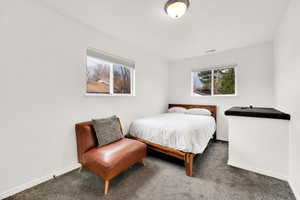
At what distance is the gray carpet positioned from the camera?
1.49m

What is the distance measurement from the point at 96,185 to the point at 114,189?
28 centimetres

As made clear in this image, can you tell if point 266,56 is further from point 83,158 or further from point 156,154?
point 83,158

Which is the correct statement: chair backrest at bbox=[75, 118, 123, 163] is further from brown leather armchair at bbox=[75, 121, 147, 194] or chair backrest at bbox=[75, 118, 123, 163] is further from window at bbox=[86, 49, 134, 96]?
window at bbox=[86, 49, 134, 96]

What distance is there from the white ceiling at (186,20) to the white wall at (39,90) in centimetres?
33

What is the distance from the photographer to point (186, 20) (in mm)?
2098

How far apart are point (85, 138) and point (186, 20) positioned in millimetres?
2503

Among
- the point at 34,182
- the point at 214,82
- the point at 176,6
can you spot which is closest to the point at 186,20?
the point at 176,6

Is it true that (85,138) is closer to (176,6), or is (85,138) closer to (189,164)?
(189,164)

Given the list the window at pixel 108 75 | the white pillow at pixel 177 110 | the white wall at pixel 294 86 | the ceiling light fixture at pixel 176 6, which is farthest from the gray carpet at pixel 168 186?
the ceiling light fixture at pixel 176 6

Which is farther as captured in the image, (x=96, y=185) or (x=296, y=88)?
(x=96, y=185)

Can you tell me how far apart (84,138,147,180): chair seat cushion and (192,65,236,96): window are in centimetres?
277

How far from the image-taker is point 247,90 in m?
3.18

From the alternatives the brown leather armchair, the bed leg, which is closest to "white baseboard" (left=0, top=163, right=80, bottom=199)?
the brown leather armchair

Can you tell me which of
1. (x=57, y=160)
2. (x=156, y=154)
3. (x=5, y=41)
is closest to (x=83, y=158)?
(x=57, y=160)
